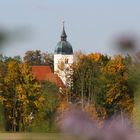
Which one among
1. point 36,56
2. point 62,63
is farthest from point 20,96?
point 36,56

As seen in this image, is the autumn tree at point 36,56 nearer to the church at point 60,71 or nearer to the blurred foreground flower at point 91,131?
the church at point 60,71

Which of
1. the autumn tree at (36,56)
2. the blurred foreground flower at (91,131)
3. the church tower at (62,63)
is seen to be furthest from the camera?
the church tower at (62,63)

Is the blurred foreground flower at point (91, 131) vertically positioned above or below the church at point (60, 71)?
below

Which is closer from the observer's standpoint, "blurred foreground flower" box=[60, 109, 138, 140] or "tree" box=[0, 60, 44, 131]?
"blurred foreground flower" box=[60, 109, 138, 140]

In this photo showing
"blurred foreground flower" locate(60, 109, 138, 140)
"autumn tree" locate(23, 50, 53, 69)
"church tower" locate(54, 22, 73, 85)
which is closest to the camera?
"blurred foreground flower" locate(60, 109, 138, 140)

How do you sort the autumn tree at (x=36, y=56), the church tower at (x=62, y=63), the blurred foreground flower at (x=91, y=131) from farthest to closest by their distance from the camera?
the church tower at (x=62, y=63)
the autumn tree at (x=36, y=56)
the blurred foreground flower at (x=91, y=131)

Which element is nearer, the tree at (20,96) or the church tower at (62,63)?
the tree at (20,96)

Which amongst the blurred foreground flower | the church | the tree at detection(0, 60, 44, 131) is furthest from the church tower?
the blurred foreground flower

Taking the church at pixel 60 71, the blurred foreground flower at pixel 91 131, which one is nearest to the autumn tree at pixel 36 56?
the church at pixel 60 71

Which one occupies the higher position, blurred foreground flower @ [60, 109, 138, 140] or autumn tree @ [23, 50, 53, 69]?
autumn tree @ [23, 50, 53, 69]

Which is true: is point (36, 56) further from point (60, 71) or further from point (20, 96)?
point (20, 96)

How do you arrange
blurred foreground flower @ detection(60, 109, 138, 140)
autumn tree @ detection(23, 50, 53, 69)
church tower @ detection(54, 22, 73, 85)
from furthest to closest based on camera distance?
1. church tower @ detection(54, 22, 73, 85)
2. autumn tree @ detection(23, 50, 53, 69)
3. blurred foreground flower @ detection(60, 109, 138, 140)

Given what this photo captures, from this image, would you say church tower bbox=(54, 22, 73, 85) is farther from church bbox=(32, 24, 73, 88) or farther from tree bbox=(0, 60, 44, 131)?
tree bbox=(0, 60, 44, 131)

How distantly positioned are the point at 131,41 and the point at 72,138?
22 centimetres
